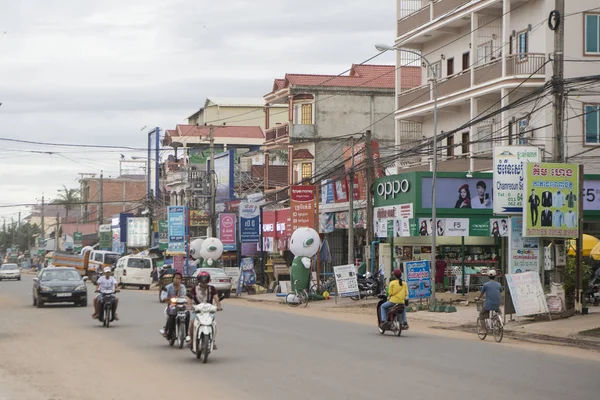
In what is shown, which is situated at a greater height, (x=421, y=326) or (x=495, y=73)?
(x=495, y=73)

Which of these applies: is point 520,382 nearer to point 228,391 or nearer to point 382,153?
point 228,391

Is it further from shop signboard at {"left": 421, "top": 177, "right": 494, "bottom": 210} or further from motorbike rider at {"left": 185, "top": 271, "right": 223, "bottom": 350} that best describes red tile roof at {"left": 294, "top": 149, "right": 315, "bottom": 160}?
motorbike rider at {"left": 185, "top": 271, "right": 223, "bottom": 350}

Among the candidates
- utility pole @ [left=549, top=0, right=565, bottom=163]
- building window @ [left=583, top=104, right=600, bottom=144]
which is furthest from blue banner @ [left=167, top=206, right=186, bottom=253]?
utility pole @ [left=549, top=0, right=565, bottom=163]

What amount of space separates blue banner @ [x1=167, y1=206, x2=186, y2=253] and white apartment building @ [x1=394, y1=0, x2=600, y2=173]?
20.3 metres

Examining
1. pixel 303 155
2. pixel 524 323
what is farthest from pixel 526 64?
pixel 303 155

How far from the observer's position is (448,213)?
3928 centimetres

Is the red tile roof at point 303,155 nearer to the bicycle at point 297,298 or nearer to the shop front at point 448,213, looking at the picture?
the shop front at point 448,213

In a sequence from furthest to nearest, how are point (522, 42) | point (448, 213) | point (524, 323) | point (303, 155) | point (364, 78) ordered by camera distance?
point (364, 78) < point (303, 155) < point (522, 42) < point (448, 213) < point (524, 323)

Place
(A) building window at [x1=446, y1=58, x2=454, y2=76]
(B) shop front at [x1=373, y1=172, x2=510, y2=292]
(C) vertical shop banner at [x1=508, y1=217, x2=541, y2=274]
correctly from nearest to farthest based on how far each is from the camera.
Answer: (C) vertical shop banner at [x1=508, y1=217, x2=541, y2=274]
(B) shop front at [x1=373, y1=172, x2=510, y2=292]
(A) building window at [x1=446, y1=58, x2=454, y2=76]

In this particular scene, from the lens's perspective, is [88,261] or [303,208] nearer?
[303,208]

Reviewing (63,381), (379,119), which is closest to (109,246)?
(379,119)

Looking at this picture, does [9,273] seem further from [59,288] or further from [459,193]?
[459,193]

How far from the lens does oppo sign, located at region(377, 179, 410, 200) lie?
39781 millimetres

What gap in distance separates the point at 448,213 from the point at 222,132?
5657 cm
